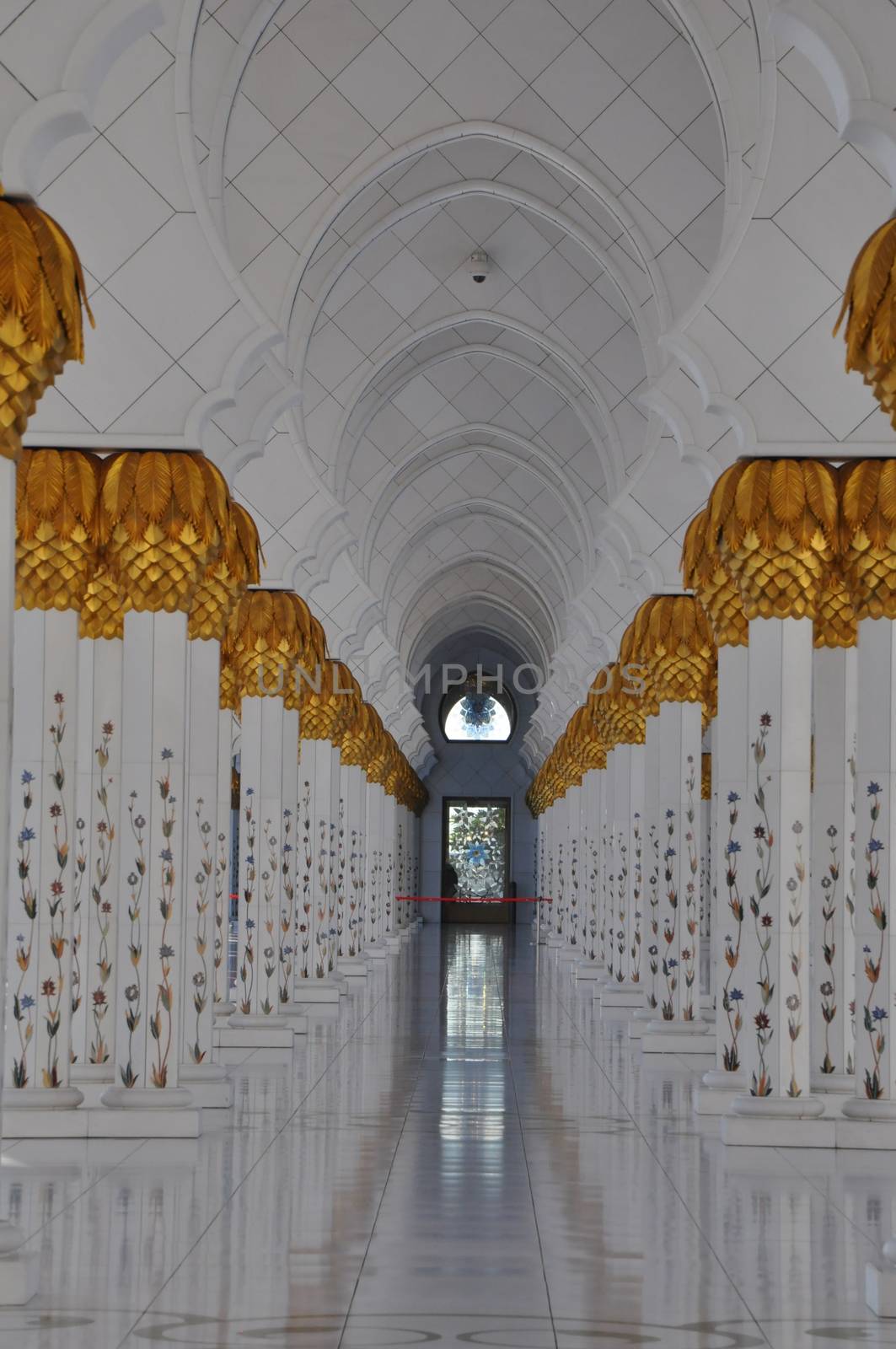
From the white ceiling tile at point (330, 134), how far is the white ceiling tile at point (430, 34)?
56cm

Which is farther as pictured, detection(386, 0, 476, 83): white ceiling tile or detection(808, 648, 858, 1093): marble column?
detection(386, 0, 476, 83): white ceiling tile

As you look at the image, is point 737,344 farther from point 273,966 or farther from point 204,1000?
point 273,966

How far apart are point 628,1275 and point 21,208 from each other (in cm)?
391

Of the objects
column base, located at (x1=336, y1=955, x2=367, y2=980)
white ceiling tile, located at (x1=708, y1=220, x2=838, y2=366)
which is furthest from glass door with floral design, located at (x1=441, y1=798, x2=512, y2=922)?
white ceiling tile, located at (x1=708, y1=220, x2=838, y2=366)

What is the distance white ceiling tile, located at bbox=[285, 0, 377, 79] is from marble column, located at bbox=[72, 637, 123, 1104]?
4.20m

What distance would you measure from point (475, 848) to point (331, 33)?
3705cm

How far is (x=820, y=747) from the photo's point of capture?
897cm

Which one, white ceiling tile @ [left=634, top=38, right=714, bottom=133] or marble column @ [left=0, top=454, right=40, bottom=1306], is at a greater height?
white ceiling tile @ [left=634, top=38, right=714, bottom=133]

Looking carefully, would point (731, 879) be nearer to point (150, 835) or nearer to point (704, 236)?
point (150, 835)

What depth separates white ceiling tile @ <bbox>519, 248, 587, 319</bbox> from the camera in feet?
48.0

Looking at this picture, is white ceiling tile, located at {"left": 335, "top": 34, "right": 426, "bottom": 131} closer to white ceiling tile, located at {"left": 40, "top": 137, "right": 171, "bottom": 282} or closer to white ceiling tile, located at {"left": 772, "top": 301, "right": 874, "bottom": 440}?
white ceiling tile, located at {"left": 40, "top": 137, "right": 171, "bottom": 282}

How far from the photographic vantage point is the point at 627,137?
11.1 meters

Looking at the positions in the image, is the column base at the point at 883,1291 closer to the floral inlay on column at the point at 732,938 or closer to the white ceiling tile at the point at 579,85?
the floral inlay on column at the point at 732,938

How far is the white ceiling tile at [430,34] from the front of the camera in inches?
422
